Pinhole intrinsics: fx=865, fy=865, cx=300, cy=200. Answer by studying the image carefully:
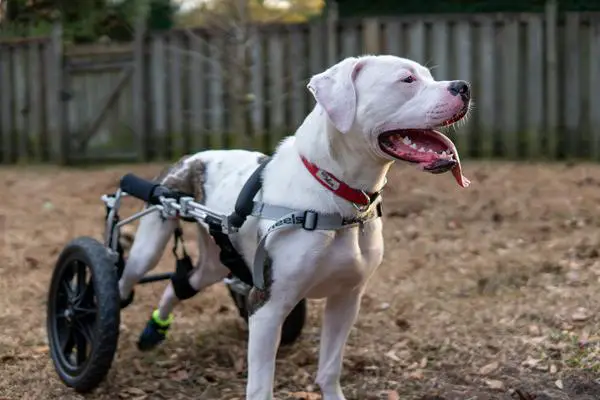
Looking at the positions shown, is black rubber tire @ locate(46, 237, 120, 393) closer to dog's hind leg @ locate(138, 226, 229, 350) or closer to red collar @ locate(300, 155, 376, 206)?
dog's hind leg @ locate(138, 226, 229, 350)

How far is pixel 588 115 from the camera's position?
33.5 ft

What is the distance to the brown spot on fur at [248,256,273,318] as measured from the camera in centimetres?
354

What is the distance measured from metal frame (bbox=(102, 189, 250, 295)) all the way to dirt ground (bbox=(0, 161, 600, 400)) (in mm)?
528

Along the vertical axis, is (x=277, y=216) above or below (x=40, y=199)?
above

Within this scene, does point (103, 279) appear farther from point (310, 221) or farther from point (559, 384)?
point (559, 384)

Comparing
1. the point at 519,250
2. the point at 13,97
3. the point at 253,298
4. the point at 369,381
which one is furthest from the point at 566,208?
the point at 13,97

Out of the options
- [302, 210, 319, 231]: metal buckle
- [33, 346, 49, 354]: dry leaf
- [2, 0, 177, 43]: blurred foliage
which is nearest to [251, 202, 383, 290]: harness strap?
[302, 210, 319, 231]: metal buckle

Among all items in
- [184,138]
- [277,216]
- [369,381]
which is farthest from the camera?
[184,138]

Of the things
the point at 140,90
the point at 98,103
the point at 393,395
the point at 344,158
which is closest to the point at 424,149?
the point at 344,158

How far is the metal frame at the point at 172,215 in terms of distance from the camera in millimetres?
3880

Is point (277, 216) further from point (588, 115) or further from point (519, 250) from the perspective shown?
point (588, 115)

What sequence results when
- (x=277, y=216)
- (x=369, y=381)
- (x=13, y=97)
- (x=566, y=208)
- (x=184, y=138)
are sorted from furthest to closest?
(x=13, y=97)
(x=184, y=138)
(x=566, y=208)
(x=369, y=381)
(x=277, y=216)

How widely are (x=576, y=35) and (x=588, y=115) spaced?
95cm

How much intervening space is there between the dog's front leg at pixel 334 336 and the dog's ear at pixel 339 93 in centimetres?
93
